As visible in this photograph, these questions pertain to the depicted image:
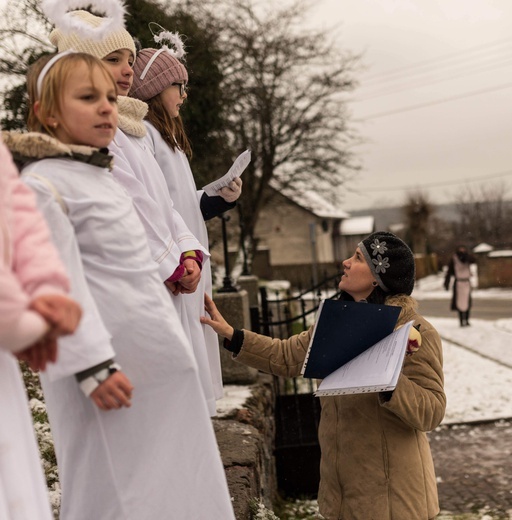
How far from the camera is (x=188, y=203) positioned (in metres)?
3.23

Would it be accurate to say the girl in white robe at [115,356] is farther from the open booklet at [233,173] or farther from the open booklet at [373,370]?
the open booklet at [233,173]

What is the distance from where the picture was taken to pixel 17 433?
175 centimetres

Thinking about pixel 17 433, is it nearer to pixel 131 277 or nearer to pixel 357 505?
pixel 131 277

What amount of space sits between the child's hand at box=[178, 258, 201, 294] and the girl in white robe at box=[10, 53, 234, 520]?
1.49 ft

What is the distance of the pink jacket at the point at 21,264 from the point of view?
1507 millimetres

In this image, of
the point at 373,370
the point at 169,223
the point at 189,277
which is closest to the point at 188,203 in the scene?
the point at 169,223

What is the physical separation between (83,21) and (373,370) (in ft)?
5.00

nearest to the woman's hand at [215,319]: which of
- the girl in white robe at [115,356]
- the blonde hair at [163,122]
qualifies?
the blonde hair at [163,122]

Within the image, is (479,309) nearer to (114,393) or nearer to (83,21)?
(83,21)

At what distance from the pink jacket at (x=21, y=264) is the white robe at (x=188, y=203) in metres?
1.32

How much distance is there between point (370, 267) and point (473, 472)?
395cm

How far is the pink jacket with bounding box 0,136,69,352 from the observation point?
151cm

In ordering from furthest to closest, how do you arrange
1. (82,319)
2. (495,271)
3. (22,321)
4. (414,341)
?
1. (495,271)
2. (414,341)
3. (82,319)
4. (22,321)

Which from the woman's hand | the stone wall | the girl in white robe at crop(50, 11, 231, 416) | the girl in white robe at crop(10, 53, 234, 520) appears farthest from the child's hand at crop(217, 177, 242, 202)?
the stone wall
